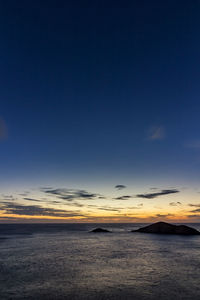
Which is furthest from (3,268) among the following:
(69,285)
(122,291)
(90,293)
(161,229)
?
(161,229)

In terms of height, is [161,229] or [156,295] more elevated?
[161,229]

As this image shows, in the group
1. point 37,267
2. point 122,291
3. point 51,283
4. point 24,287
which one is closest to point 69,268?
point 37,267

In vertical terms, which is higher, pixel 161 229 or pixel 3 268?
pixel 161 229

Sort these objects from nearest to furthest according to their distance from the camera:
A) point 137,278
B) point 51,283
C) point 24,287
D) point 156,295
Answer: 1. point 156,295
2. point 24,287
3. point 51,283
4. point 137,278

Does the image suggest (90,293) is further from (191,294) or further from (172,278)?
(172,278)

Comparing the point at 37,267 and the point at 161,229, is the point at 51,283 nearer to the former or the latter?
the point at 37,267

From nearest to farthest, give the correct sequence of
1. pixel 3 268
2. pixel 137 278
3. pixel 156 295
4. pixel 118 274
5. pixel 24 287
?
pixel 156 295 → pixel 24 287 → pixel 137 278 → pixel 118 274 → pixel 3 268

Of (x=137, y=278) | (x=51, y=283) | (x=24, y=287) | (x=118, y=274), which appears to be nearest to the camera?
(x=24, y=287)

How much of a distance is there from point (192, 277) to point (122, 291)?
431 inches

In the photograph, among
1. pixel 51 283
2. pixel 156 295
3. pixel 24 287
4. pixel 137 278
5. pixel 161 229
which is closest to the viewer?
pixel 156 295

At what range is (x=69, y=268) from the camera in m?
30.0

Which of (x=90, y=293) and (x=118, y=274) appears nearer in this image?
(x=90, y=293)

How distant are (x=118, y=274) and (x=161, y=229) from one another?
106750 millimetres

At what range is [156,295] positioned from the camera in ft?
62.0
